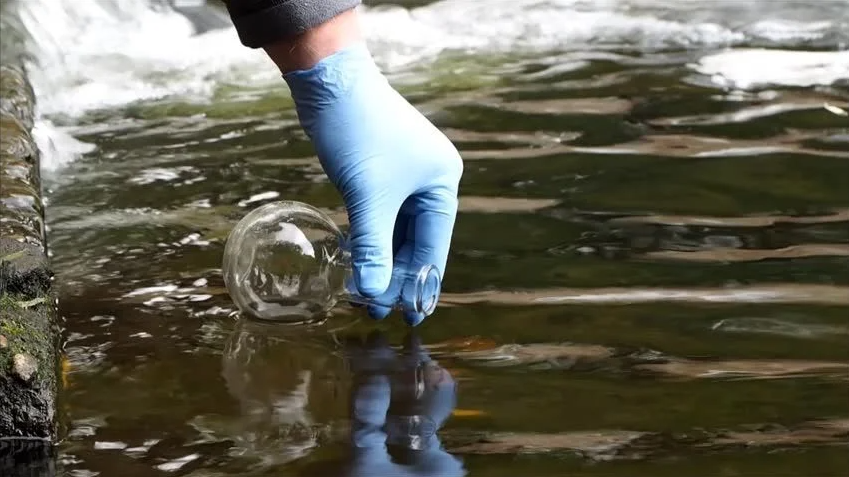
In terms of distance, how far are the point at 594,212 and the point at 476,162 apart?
0.80 meters

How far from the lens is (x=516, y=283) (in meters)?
3.39

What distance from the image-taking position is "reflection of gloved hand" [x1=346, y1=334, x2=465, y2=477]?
7.84ft

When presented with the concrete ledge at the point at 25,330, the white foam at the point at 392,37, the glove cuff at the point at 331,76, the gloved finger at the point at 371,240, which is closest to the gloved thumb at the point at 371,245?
the gloved finger at the point at 371,240

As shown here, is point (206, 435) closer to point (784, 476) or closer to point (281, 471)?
point (281, 471)

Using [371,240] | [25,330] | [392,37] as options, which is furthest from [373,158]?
[392,37]

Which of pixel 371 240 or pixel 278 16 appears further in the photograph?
pixel 371 240

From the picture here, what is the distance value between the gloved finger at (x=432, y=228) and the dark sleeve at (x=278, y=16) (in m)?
0.51

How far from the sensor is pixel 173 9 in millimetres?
8828

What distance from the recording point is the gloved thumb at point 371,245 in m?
2.91

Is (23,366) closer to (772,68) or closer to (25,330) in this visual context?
(25,330)

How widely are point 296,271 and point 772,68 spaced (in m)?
3.92

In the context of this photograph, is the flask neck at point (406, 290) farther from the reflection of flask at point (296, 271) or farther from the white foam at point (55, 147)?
the white foam at point (55, 147)

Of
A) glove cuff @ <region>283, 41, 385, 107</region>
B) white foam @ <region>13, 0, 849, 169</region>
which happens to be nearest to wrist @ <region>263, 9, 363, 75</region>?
glove cuff @ <region>283, 41, 385, 107</region>

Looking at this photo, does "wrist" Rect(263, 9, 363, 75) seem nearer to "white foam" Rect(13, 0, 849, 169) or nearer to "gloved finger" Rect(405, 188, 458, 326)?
"gloved finger" Rect(405, 188, 458, 326)
